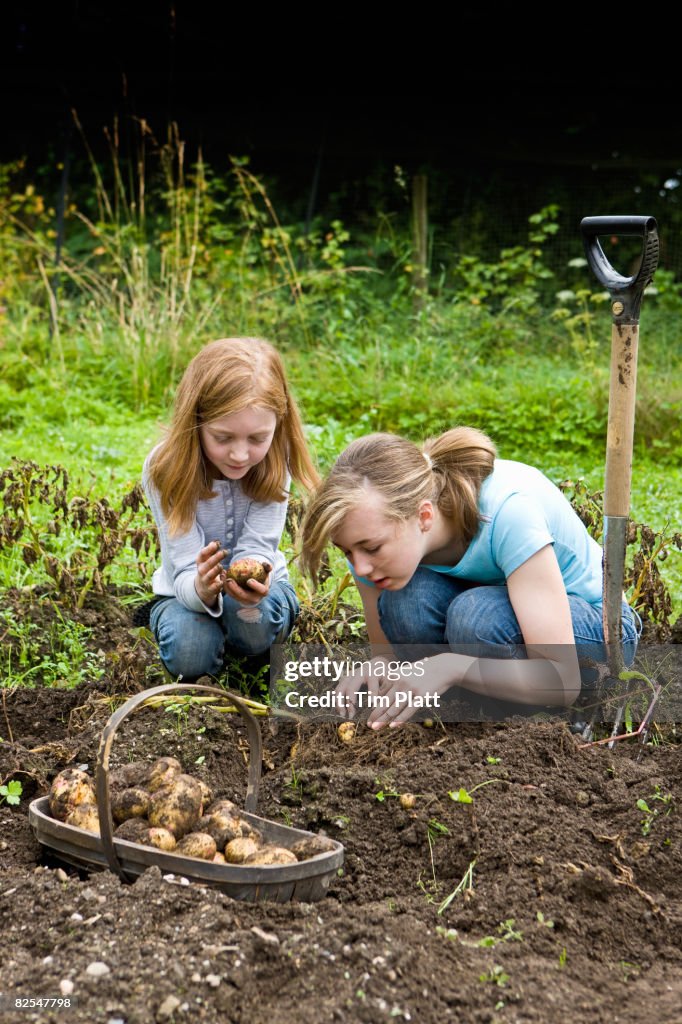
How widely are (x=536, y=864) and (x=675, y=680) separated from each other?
96cm

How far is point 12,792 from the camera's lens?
245cm

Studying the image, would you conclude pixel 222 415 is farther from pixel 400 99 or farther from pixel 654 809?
pixel 400 99

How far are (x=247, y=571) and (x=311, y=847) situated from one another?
0.90 metres

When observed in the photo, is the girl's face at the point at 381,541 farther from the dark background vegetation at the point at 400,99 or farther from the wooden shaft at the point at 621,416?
the dark background vegetation at the point at 400,99

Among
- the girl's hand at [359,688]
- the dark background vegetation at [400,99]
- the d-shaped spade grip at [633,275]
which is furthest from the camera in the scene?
the dark background vegetation at [400,99]

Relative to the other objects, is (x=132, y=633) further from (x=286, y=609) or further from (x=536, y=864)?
(x=536, y=864)

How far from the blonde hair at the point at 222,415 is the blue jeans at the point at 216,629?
0.90 ft

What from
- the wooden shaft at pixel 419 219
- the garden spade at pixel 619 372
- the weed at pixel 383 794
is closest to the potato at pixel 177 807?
the weed at pixel 383 794

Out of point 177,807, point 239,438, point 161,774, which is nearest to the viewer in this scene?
point 177,807

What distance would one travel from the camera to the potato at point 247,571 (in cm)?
276

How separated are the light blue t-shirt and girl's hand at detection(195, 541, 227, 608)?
2.01 ft

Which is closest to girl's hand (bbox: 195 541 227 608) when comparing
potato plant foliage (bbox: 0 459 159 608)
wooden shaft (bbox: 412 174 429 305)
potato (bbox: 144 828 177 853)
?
potato plant foliage (bbox: 0 459 159 608)

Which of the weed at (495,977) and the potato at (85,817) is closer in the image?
the weed at (495,977)

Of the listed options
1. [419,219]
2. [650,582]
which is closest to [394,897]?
[650,582]
